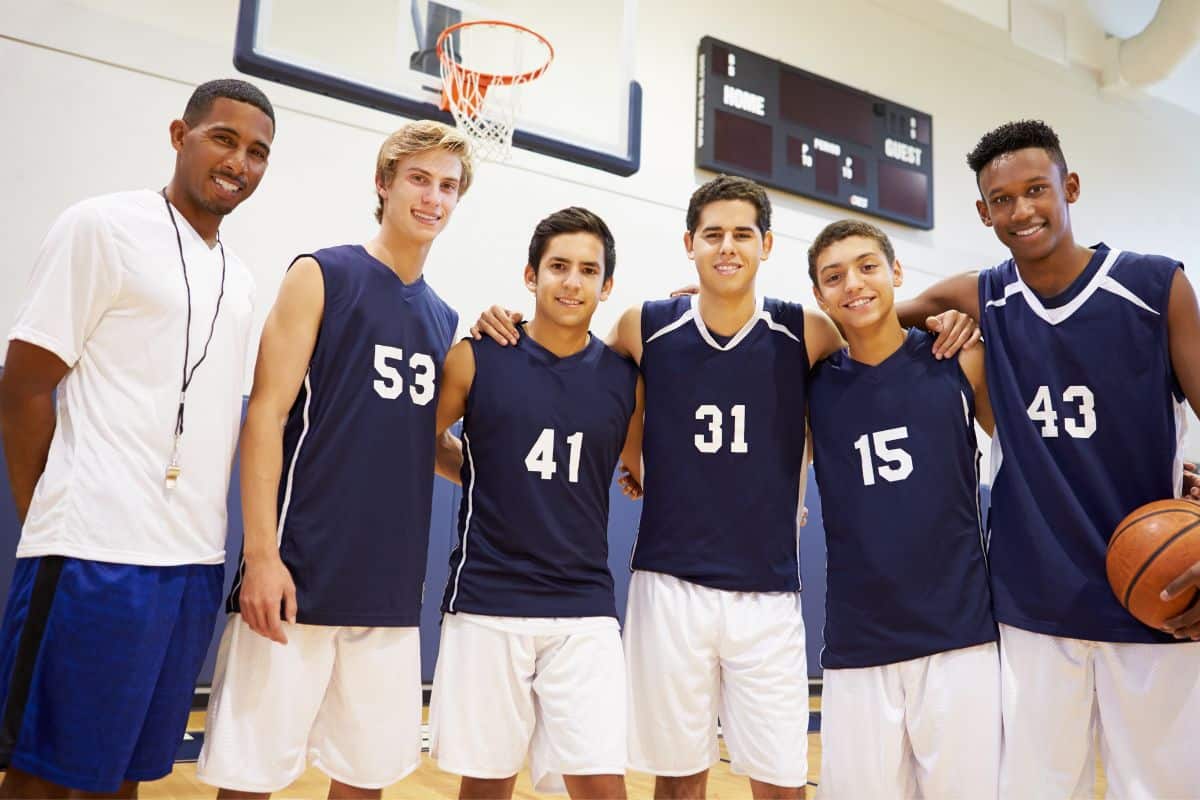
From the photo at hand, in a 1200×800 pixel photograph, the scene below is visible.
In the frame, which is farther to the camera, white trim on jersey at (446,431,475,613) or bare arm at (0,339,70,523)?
white trim on jersey at (446,431,475,613)

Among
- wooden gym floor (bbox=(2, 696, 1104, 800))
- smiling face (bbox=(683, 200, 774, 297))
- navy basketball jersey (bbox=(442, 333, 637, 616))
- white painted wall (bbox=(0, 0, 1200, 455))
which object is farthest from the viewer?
white painted wall (bbox=(0, 0, 1200, 455))

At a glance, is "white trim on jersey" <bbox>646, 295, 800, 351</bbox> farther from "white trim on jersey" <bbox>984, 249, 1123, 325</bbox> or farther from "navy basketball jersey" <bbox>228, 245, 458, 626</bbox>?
"navy basketball jersey" <bbox>228, 245, 458, 626</bbox>

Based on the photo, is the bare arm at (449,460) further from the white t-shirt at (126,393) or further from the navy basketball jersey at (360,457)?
the white t-shirt at (126,393)

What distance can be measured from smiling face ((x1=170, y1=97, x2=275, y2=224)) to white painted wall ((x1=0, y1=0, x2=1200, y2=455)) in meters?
3.19

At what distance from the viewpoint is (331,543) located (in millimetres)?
2158

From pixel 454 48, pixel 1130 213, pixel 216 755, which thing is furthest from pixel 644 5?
pixel 216 755

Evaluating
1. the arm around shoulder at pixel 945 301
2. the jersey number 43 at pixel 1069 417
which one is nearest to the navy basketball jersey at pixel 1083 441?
the jersey number 43 at pixel 1069 417

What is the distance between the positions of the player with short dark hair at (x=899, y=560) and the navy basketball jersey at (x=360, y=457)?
3.64 feet

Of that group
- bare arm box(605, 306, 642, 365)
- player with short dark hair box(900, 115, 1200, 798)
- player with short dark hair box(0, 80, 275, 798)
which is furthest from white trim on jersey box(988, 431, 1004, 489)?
player with short dark hair box(0, 80, 275, 798)

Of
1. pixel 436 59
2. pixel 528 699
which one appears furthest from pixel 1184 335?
pixel 436 59

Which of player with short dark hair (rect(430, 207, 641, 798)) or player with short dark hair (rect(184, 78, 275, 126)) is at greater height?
player with short dark hair (rect(184, 78, 275, 126))

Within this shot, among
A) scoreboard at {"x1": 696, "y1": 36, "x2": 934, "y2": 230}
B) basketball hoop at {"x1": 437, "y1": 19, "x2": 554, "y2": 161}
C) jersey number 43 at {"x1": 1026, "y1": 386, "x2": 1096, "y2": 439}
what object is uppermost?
scoreboard at {"x1": 696, "y1": 36, "x2": 934, "y2": 230}

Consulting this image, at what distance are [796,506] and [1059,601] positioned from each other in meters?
0.73

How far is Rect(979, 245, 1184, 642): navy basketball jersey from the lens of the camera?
2.22 meters
